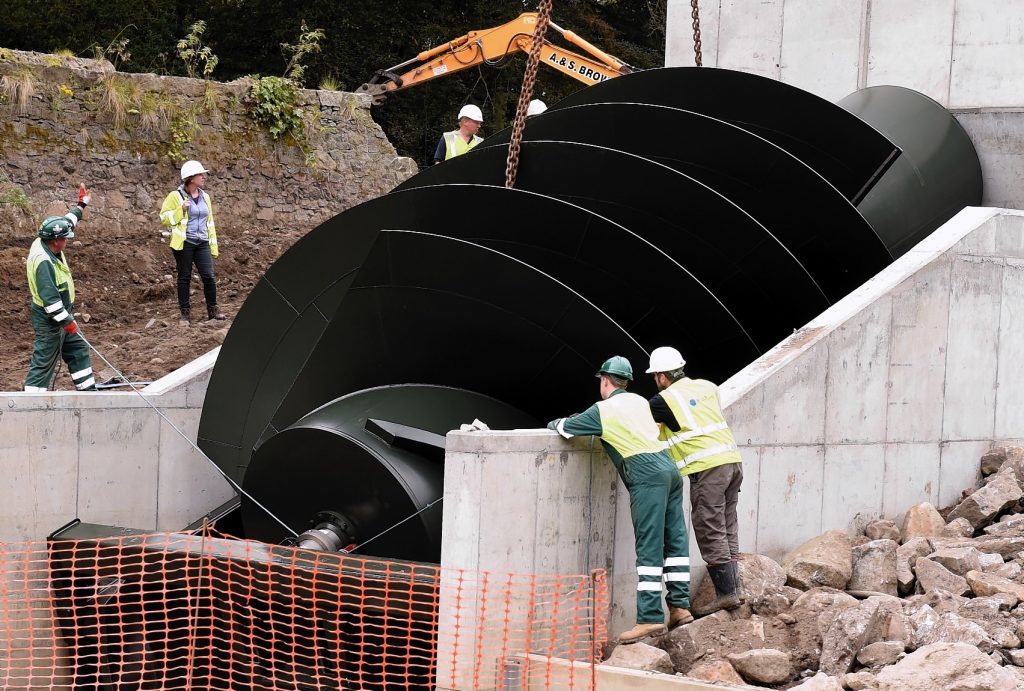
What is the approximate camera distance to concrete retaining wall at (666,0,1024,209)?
39.1 ft

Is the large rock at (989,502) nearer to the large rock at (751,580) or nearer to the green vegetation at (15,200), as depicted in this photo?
the large rock at (751,580)

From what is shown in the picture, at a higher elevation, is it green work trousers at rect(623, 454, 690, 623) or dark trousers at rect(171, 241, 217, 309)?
dark trousers at rect(171, 241, 217, 309)

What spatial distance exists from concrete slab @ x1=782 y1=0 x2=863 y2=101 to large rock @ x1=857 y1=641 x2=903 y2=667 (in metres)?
7.72

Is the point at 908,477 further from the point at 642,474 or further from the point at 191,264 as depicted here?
the point at 191,264

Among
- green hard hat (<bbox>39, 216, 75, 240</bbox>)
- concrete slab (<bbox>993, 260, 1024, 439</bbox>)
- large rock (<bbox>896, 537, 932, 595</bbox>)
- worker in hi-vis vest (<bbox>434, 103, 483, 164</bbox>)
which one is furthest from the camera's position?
worker in hi-vis vest (<bbox>434, 103, 483, 164</bbox>)

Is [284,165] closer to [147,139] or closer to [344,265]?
[147,139]

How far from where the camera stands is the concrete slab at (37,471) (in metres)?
9.99

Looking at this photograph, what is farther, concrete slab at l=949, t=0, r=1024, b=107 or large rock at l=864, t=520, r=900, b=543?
concrete slab at l=949, t=0, r=1024, b=107

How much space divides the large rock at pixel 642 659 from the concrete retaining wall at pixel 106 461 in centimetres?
557

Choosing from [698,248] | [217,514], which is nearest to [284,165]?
[217,514]

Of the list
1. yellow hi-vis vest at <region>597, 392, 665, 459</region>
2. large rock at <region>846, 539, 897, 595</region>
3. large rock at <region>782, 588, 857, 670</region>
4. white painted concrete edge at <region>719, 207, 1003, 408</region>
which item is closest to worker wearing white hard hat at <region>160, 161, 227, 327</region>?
white painted concrete edge at <region>719, 207, 1003, 408</region>

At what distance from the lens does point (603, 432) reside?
22.8 feet

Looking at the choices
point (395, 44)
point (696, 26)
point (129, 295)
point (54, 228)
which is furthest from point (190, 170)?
point (395, 44)

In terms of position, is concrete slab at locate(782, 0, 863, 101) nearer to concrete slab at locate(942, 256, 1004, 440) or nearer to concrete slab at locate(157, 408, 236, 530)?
concrete slab at locate(942, 256, 1004, 440)
